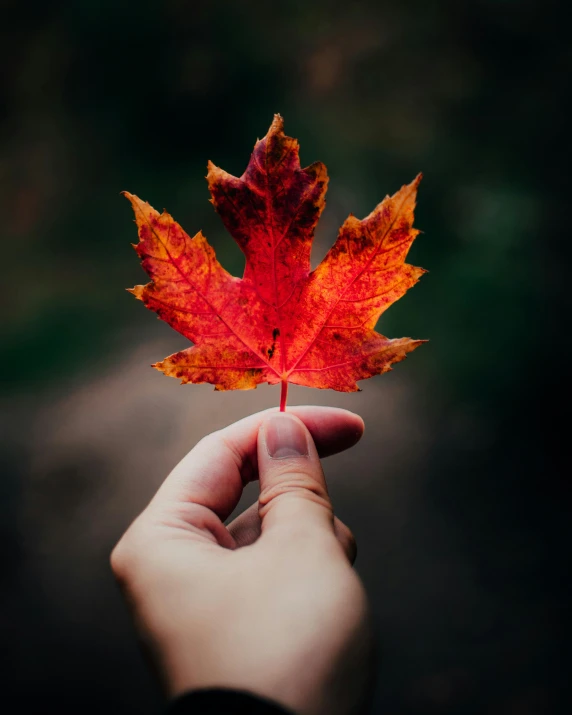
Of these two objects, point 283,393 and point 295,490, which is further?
point 283,393

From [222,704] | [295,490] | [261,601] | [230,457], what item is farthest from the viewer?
[230,457]

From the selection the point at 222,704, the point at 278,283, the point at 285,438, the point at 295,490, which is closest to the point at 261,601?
the point at 222,704

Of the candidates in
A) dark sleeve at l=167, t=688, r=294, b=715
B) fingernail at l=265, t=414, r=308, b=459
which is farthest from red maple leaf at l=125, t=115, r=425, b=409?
dark sleeve at l=167, t=688, r=294, b=715

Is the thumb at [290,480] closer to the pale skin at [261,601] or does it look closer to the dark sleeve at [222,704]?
the pale skin at [261,601]

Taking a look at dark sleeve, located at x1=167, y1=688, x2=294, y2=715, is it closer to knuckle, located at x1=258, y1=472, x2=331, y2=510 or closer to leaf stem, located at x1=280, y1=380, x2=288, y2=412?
knuckle, located at x1=258, y1=472, x2=331, y2=510

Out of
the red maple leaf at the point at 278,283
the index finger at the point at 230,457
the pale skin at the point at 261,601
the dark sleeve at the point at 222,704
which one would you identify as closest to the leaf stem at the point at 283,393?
the red maple leaf at the point at 278,283

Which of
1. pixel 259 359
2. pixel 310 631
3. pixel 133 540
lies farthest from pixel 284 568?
pixel 259 359

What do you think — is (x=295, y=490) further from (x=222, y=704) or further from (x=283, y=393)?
(x=222, y=704)

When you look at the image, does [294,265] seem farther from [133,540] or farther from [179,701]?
[179,701]
